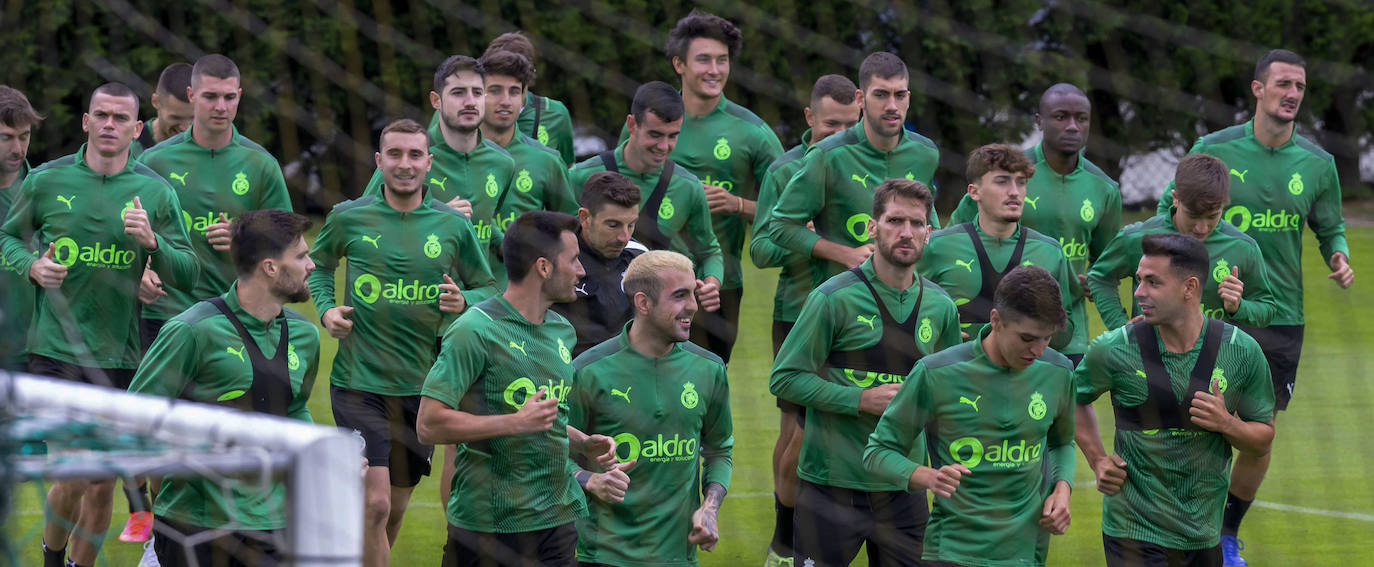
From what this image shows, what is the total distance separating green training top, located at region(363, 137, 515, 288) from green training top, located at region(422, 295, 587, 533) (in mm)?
1984

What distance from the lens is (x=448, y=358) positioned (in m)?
5.29

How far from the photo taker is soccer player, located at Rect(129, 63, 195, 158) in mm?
7848

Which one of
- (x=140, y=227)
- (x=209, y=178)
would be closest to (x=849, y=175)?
(x=209, y=178)

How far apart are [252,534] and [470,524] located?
0.70m

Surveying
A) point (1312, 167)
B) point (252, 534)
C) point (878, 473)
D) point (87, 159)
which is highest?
point (1312, 167)

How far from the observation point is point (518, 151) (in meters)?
7.74

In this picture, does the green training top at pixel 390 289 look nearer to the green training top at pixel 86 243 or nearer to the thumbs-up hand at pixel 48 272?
the green training top at pixel 86 243

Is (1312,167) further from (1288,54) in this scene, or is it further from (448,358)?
(448,358)

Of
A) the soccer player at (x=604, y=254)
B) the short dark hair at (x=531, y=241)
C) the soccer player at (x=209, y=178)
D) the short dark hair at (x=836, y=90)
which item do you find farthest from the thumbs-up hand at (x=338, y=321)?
the short dark hair at (x=836, y=90)

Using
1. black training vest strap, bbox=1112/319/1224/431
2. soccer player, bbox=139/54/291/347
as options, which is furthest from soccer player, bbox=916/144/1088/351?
soccer player, bbox=139/54/291/347

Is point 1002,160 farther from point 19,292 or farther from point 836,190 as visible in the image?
point 19,292

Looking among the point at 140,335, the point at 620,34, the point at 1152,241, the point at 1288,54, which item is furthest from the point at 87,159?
the point at 620,34

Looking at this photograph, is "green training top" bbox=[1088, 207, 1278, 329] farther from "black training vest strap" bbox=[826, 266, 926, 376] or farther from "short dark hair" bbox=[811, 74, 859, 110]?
"short dark hair" bbox=[811, 74, 859, 110]

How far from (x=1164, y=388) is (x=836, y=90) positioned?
3.13m
